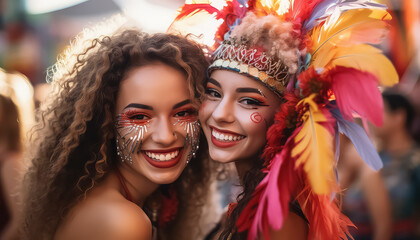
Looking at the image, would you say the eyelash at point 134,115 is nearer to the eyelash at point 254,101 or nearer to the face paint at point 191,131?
the face paint at point 191,131

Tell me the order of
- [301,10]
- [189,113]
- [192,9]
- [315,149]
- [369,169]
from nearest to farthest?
[315,149], [301,10], [189,113], [192,9], [369,169]

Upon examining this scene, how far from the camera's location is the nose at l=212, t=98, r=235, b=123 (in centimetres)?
182

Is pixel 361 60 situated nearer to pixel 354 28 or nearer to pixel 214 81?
pixel 354 28

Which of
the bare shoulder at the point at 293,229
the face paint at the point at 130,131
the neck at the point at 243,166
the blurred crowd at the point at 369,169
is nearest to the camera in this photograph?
the bare shoulder at the point at 293,229

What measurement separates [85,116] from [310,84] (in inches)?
43.6

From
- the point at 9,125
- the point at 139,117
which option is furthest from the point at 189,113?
the point at 9,125

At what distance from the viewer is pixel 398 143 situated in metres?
3.67

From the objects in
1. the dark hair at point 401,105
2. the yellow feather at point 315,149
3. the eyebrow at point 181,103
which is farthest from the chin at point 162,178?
the dark hair at point 401,105

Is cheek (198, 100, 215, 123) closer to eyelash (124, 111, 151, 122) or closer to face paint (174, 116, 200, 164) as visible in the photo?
face paint (174, 116, 200, 164)

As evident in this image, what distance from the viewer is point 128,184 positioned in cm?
204

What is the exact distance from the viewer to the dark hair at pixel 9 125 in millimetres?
3180

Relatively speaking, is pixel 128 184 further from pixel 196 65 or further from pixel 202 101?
pixel 196 65

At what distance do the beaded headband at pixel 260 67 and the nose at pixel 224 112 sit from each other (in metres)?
0.17

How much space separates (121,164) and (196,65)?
2.24 feet
